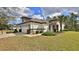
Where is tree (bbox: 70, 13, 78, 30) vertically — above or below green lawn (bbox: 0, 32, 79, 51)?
above

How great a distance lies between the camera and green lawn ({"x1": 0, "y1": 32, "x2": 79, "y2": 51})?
2354mm

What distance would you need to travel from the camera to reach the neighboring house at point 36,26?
2.39 meters

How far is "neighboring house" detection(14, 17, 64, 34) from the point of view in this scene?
239cm

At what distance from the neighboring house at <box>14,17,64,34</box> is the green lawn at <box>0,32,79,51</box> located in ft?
0.28

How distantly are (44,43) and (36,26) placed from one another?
23 cm

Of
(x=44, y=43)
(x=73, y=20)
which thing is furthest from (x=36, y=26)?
(x=73, y=20)

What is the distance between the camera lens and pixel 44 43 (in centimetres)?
237

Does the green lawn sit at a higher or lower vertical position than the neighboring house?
lower

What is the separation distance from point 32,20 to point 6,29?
0.33 metres

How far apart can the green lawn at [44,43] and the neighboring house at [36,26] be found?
0.08m

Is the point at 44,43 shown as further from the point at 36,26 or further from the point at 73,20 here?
the point at 73,20
